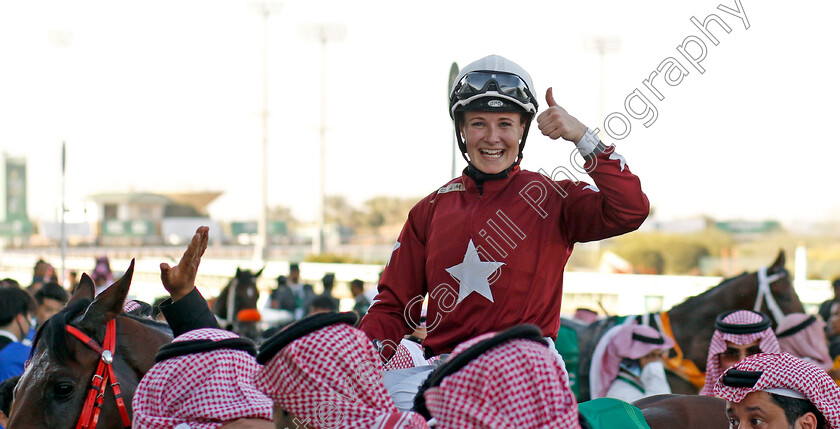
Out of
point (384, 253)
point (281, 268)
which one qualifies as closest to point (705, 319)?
point (281, 268)

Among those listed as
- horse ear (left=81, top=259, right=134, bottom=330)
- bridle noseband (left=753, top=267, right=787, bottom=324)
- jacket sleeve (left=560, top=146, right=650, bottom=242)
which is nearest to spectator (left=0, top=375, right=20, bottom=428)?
horse ear (left=81, top=259, right=134, bottom=330)

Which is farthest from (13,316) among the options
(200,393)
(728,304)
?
(728,304)

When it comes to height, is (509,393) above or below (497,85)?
below

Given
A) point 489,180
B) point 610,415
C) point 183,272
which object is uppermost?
point 489,180

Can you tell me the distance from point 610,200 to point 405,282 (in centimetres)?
86

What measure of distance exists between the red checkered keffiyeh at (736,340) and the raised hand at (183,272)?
3.06 m

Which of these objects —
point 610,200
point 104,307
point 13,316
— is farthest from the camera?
point 13,316

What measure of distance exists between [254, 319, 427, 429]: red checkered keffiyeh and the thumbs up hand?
99 centimetres

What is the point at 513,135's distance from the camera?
2941 mm

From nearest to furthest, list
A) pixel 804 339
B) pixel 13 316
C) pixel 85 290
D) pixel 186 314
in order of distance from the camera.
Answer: pixel 186 314, pixel 85 290, pixel 13 316, pixel 804 339

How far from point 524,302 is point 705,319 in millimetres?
4482

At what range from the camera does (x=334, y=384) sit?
2.01 metres

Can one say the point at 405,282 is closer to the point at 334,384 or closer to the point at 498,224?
the point at 498,224

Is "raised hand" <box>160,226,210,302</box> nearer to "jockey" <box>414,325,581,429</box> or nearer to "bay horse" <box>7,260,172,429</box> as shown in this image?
"bay horse" <box>7,260,172,429</box>
